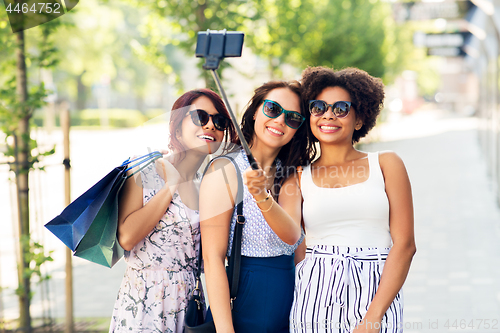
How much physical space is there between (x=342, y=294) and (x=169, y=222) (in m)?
0.85

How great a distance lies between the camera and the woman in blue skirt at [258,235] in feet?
6.77

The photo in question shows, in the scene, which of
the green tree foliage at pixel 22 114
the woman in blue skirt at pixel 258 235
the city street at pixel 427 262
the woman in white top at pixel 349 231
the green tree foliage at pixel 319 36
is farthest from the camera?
the green tree foliage at pixel 319 36

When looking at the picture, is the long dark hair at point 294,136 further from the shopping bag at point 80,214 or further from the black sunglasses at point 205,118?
the shopping bag at point 80,214

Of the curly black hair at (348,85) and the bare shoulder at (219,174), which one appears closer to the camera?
the bare shoulder at (219,174)

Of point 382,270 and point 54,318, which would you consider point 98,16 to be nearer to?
point 54,318

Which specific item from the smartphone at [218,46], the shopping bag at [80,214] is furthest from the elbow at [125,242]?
the smartphone at [218,46]

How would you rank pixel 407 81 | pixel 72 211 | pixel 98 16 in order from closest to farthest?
1. pixel 72 211
2. pixel 98 16
3. pixel 407 81

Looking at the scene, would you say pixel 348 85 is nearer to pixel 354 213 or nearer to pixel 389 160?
pixel 389 160

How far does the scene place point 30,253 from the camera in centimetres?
399

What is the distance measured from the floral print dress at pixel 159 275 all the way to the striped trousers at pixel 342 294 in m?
0.55

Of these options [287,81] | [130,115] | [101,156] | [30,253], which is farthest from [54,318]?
[130,115]

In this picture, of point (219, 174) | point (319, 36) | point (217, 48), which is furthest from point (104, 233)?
point (319, 36)

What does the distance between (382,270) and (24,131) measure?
3.09 m

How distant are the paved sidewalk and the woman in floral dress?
298 centimetres
